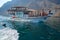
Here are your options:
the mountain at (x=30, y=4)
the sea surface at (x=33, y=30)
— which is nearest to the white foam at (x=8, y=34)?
the sea surface at (x=33, y=30)

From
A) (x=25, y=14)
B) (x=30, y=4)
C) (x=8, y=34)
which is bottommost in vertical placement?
(x=8, y=34)

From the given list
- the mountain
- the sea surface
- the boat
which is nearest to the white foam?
the sea surface

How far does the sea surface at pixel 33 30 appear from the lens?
11.1 ft

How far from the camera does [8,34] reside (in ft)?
11.1

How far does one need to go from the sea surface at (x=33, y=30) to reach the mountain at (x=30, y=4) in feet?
0.77

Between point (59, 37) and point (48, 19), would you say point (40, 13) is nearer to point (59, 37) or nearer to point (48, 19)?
point (48, 19)

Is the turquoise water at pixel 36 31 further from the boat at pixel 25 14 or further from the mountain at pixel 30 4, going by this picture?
the mountain at pixel 30 4

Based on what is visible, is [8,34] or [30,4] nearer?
[8,34]

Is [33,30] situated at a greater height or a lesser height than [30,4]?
lesser

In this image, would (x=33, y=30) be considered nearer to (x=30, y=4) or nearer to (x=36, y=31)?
(x=36, y=31)

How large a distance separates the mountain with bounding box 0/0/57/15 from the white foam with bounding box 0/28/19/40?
340 mm

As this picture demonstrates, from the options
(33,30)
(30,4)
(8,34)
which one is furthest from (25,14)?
(8,34)

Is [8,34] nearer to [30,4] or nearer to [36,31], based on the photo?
[36,31]

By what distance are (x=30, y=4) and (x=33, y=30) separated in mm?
460
